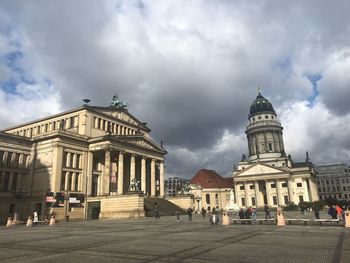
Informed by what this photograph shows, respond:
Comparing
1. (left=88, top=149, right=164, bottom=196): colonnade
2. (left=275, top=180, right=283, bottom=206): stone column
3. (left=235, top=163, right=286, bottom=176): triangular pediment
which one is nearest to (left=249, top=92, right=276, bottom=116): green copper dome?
(left=235, top=163, right=286, bottom=176): triangular pediment

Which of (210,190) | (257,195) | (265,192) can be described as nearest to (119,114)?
(257,195)

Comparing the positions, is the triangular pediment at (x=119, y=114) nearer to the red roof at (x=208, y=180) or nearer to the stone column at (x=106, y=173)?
the stone column at (x=106, y=173)

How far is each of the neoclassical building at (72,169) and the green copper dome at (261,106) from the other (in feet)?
260

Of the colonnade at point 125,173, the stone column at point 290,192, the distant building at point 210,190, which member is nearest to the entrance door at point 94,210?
the colonnade at point 125,173

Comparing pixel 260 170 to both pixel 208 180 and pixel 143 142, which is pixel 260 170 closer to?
pixel 208 180

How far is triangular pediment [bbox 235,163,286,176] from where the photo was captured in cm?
11288

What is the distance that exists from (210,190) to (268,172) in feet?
87.4

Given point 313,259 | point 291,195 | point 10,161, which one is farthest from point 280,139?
point 313,259

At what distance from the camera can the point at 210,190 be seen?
425ft

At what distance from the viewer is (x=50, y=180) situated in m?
54.2

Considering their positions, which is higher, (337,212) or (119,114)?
(119,114)

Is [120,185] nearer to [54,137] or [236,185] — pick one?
[54,137]

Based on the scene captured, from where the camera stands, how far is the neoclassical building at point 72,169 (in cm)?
5309

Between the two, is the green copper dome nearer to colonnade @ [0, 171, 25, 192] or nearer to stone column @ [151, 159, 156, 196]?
stone column @ [151, 159, 156, 196]
